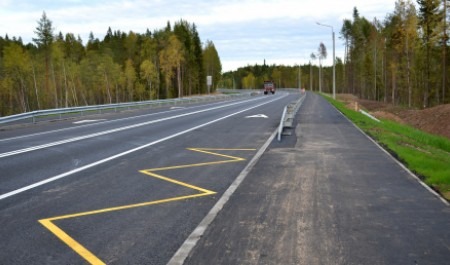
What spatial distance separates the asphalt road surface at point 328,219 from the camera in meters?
4.61

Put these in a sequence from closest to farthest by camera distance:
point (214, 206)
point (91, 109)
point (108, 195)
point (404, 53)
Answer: point (214, 206) → point (108, 195) → point (91, 109) → point (404, 53)

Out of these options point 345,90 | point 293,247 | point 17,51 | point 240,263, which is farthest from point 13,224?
point 345,90

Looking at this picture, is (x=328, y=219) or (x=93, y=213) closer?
(x=328, y=219)

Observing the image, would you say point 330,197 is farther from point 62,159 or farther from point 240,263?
point 62,159

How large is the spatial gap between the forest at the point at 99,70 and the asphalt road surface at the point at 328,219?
7444 centimetres

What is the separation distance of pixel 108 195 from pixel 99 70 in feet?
318

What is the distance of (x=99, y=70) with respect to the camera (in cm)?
9912

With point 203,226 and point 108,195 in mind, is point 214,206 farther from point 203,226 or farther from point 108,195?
point 108,195

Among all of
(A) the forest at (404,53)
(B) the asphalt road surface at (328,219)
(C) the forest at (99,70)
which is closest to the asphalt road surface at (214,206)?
(B) the asphalt road surface at (328,219)

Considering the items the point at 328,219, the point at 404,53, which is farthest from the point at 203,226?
the point at 404,53

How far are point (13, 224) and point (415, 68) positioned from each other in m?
81.3

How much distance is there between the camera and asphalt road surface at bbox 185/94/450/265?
15.1 ft

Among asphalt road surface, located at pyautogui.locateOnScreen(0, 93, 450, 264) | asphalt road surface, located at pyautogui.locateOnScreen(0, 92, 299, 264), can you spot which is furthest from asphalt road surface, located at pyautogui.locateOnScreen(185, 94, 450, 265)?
asphalt road surface, located at pyautogui.locateOnScreen(0, 92, 299, 264)

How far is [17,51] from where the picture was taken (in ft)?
281
